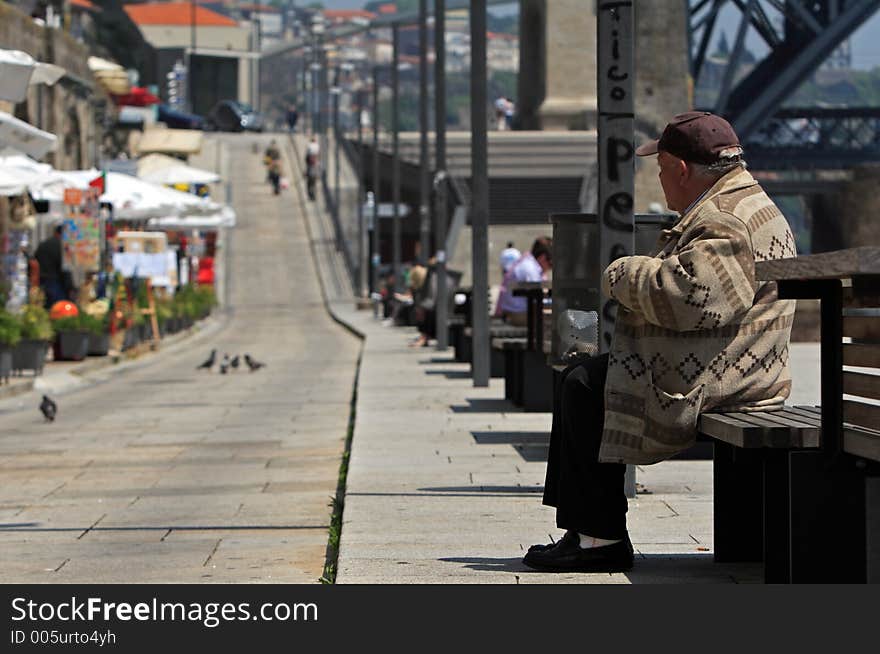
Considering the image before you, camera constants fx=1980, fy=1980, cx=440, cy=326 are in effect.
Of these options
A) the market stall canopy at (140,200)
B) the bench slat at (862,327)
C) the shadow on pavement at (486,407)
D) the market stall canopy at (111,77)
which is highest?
the market stall canopy at (111,77)

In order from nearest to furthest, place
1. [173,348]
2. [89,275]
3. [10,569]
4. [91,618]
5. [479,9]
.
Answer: [91,618], [10,569], [479,9], [89,275], [173,348]

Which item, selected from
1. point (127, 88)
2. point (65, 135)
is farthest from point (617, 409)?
point (127, 88)

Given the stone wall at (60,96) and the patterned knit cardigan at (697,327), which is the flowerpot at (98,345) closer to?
the stone wall at (60,96)

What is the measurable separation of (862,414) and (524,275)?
15.6m

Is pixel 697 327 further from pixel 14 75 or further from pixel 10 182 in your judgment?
pixel 10 182

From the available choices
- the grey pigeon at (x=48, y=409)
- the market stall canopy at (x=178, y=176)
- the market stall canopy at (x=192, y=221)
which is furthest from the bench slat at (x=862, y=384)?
the market stall canopy at (x=192, y=221)

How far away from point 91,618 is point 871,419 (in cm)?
225

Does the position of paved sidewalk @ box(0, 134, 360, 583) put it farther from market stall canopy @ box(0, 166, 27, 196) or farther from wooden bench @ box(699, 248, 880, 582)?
market stall canopy @ box(0, 166, 27, 196)

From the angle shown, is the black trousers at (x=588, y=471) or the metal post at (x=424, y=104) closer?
the black trousers at (x=588, y=471)

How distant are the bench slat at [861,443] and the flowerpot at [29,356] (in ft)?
59.9

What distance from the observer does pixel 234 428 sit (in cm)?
1633

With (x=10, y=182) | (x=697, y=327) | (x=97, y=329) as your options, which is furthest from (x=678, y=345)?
(x=97, y=329)

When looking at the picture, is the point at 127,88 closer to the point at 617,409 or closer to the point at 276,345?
the point at 276,345

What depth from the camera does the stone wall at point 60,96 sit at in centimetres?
3816
